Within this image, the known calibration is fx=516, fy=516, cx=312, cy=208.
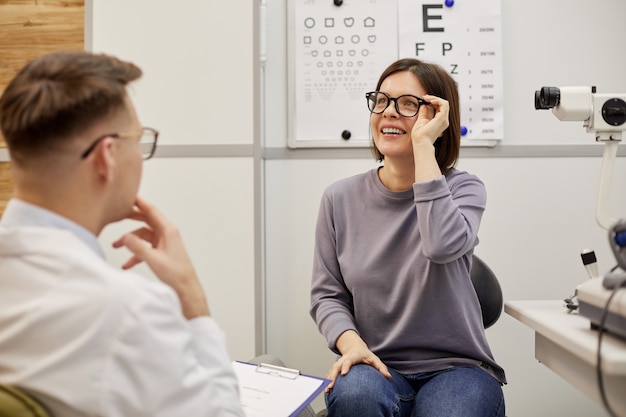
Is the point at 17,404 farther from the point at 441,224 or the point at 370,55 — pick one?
the point at 370,55

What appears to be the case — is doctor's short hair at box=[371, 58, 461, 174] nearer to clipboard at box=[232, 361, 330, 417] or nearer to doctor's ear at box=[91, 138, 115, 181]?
clipboard at box=[232, 361, 330, 417]

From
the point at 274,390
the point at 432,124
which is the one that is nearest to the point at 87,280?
the point at 274,390

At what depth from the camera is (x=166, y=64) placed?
5.71 feet

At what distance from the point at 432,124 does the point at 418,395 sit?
656 mm

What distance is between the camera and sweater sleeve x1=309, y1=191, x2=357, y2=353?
1.35m

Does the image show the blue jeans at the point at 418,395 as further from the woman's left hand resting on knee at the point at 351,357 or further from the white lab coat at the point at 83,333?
the white lab coat at the point at 83,333

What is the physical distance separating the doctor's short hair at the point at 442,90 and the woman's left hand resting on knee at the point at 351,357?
0.53 m

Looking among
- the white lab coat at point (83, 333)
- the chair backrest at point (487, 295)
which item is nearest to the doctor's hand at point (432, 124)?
the chair backrest at point (487, 295)

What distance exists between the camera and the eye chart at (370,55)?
195 centimetres

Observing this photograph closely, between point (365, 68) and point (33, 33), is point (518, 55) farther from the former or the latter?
point (33, 33)

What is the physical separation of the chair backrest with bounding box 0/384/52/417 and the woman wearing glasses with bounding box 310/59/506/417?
0.68 m

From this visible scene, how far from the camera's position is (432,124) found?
1296mm

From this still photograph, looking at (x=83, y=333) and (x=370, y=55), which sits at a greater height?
(x=370, y=55)

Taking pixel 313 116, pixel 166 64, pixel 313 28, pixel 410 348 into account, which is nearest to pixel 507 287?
pixel 410 348
